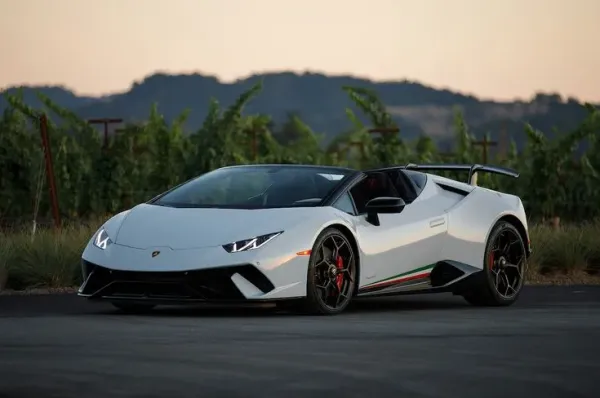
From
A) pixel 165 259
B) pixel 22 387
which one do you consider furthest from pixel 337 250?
pixel 22 387

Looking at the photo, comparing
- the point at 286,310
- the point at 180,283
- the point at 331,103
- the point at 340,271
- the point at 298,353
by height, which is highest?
the point at 331,103

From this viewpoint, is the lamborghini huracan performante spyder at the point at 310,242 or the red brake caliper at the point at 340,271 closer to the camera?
the lamborghini huracan performante spyder at the point at 310,242

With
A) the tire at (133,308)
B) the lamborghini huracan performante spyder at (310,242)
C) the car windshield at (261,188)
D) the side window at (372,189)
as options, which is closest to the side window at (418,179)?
the lamborghini huracan performante spyder at (310,242)

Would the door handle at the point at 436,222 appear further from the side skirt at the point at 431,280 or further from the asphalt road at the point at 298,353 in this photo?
the asphalt road at the point at 298,353

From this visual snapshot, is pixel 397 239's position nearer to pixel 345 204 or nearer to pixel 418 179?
pixel 345 204

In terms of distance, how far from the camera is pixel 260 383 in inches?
340

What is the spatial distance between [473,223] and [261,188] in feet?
7.60

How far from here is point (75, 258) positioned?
1791 centimetres

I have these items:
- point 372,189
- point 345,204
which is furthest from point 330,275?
point 372,189

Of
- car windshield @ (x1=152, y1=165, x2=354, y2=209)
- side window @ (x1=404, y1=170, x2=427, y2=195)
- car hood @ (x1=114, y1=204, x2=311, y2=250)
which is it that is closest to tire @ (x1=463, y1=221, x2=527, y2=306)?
side window @ (x1=404, y1=170, x2=427, y2=195)

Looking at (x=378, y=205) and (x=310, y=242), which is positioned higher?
(x=378, y=205)

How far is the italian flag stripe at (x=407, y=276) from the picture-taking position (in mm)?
14152

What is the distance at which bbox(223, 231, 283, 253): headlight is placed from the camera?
12930 mm

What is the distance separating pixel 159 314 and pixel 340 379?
198 inches
